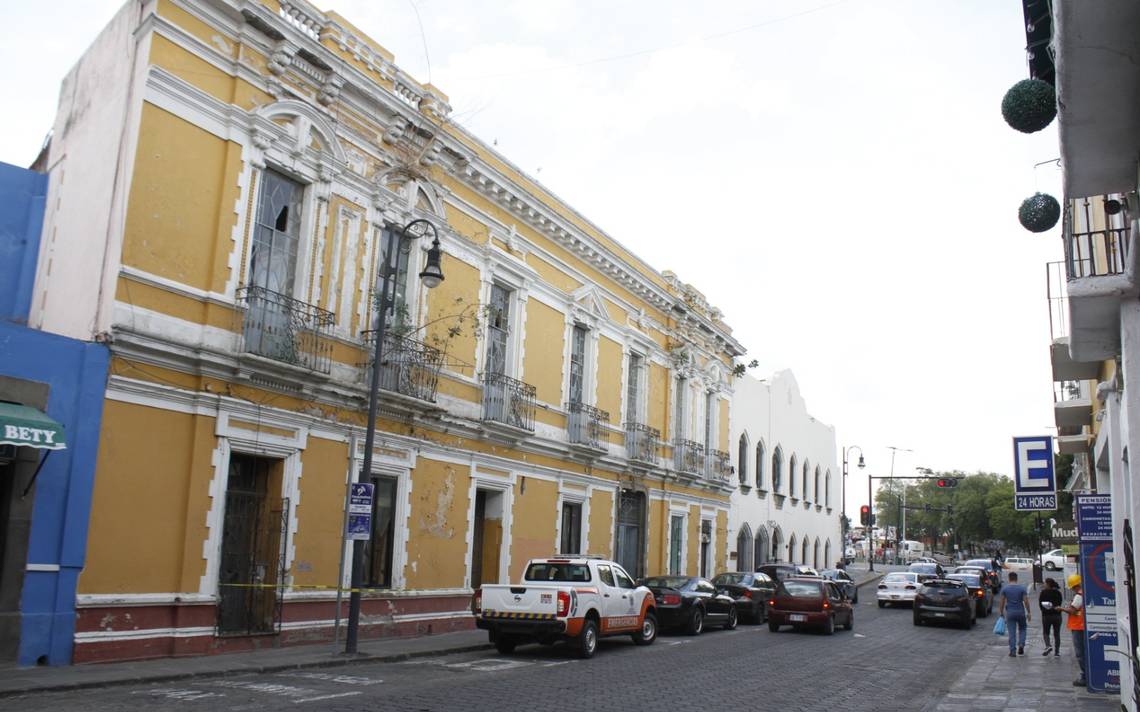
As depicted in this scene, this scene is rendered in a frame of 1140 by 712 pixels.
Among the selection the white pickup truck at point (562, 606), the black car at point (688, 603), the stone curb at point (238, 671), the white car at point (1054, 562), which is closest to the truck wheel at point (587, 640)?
the white pickup truck at point (562, 606)

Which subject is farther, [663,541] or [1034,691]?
[663,541]

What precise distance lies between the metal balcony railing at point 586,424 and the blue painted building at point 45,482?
13.7m

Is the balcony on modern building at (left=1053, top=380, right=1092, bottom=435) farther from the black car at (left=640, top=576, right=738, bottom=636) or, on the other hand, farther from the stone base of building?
Result: the stone base of building

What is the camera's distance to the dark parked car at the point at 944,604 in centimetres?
2662

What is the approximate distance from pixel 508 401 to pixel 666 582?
19.6ft

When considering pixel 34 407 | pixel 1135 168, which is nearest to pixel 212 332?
pixel 34 407

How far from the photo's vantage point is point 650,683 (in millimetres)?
13602

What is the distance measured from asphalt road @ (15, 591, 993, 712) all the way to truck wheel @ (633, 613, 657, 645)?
0.88ft

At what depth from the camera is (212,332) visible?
14.8 metres

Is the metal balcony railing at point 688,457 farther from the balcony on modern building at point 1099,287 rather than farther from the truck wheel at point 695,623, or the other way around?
the balcony on modern building at point 1099,287

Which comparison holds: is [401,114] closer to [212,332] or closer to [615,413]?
[212,332]

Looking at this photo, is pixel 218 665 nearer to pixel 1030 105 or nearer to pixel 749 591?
pixel 1030 105

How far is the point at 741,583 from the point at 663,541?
3.57 meters

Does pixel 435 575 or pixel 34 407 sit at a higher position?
pixel 34 407
